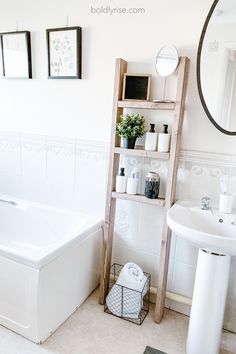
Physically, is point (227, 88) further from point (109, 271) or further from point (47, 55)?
point (109, 271)

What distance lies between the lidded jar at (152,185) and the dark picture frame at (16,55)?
1245 mm

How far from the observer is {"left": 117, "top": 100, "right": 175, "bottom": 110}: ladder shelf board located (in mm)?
1630

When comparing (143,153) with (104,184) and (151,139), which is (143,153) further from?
(104,184)

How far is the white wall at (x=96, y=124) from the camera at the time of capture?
1.71m

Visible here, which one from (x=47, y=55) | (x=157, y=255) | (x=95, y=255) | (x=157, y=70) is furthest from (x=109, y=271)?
(x=47, y=55)

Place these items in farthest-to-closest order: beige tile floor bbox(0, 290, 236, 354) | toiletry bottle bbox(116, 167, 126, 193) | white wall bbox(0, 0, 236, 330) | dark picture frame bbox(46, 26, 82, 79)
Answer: dark picture frame bbox(46, 26, 82, 79)
toiletry bottle bbox(116, 167, 126, 193)
white wall bbox(0, 0, 236, 330)
beige tile floor bbox(0, 290, 236, 354)

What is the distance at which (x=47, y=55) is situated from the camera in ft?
6.84

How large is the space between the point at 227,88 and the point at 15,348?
1896mm

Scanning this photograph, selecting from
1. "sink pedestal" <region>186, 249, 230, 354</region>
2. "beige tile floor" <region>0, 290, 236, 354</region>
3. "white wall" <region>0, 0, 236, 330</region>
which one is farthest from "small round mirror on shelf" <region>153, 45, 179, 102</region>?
"beige tile floor" <region>0, 290, 236, 354</region>

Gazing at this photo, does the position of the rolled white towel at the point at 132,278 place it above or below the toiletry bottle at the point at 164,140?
below

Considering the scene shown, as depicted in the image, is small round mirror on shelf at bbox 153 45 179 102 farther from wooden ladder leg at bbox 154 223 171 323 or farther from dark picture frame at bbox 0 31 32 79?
dark picture frame at bbox 0 31 32 79

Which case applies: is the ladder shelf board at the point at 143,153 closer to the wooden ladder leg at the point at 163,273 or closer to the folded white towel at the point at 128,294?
the wooden ladder leg at the point at 163,273

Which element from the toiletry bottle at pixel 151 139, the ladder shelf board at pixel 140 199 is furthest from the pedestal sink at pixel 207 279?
the toiletry bottle at pixel 151 139

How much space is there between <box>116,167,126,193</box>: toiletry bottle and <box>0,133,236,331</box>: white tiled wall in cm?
15
